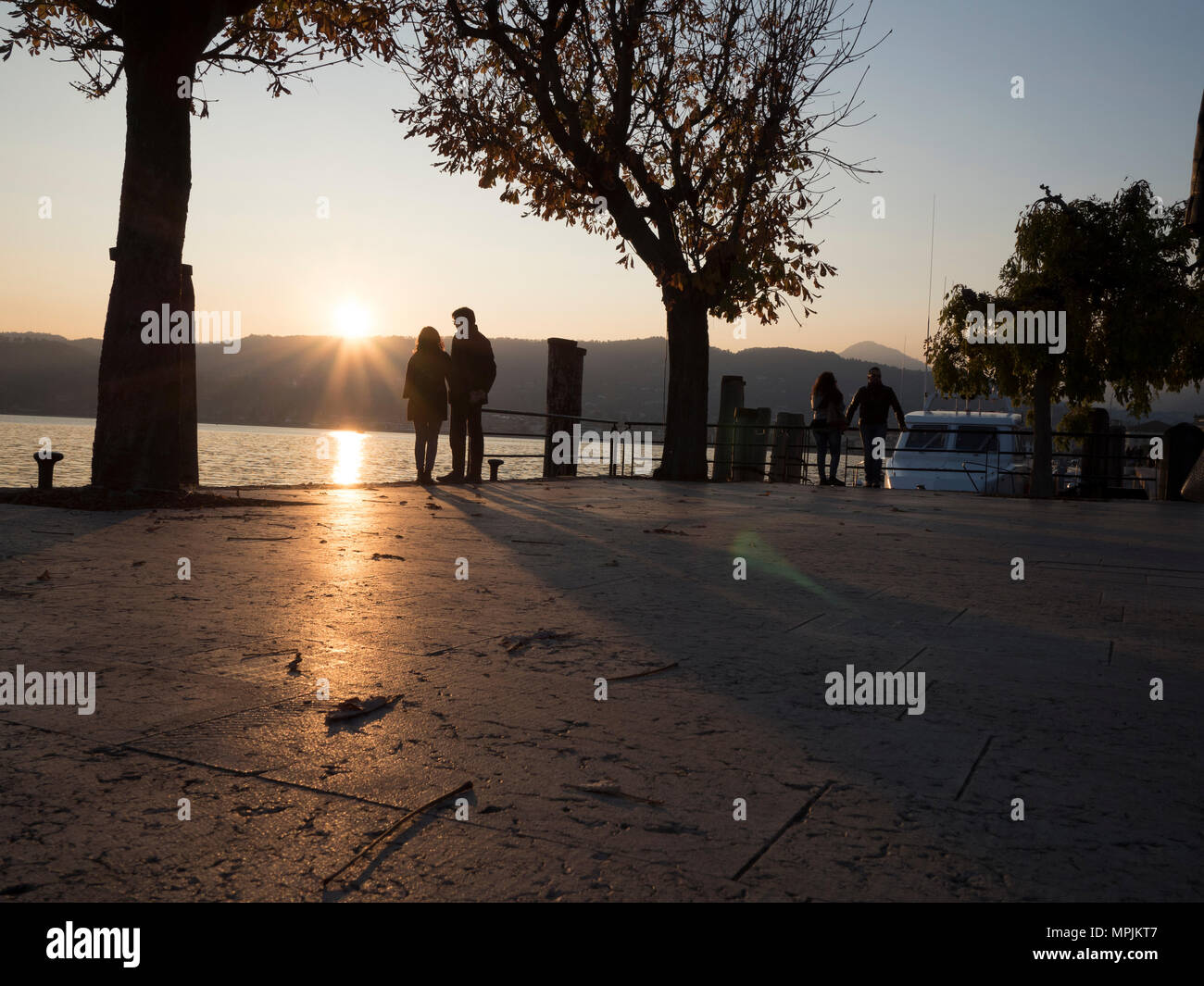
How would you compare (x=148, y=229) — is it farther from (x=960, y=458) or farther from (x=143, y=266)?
(x=960, y=458)

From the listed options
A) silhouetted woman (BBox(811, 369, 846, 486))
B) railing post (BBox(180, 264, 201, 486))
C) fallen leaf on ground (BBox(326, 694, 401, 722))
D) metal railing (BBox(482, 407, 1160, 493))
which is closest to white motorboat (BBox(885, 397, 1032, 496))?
metal railing (BBox(482, 407, 1160, 493))

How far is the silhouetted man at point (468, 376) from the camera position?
1223cm

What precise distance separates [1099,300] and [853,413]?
8.80m

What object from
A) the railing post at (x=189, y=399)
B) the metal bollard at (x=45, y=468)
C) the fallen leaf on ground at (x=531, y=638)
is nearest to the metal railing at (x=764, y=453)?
the railing post at (x=189, y=399)

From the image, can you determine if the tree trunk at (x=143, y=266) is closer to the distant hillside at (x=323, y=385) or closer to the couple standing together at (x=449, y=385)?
the couple standing together at (x=449, y=385)

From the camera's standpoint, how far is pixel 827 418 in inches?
672

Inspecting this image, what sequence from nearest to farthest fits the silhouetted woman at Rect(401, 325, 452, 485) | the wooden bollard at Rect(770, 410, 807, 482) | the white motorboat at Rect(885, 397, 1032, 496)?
the silhouetted woman at Rect(401, 325, 452, 485) → the wooden bollard at Rect(770, 410, 807, 482) → the white motorboat at Rect(885, 397, 1032, 496)

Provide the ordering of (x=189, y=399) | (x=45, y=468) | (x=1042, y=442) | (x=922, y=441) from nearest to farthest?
(x=45, y=468) → (x=189, y=399) → (x=1042, y=442) → (x=922, y=441)

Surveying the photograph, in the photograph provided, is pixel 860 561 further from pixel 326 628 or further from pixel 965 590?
pixel 326 628

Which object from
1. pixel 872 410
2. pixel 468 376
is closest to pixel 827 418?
pixel 872 410

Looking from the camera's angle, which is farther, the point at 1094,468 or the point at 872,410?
the point at 1094,468

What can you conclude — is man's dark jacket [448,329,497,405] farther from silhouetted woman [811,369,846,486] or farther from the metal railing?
silhouetted woman [811,369,846,486]

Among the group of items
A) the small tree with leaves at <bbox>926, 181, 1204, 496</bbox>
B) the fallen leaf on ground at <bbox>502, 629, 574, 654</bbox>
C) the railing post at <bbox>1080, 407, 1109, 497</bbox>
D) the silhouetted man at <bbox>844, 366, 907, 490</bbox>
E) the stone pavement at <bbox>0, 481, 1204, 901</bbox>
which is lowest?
the stone pavement at <bbox>0, 481, 1204, 901</bbox>

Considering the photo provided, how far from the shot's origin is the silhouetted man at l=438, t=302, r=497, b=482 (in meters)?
12.2
